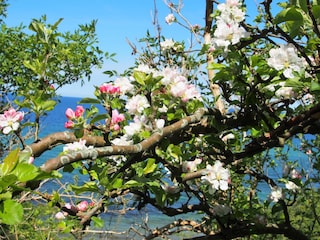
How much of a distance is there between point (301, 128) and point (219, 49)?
462 mm

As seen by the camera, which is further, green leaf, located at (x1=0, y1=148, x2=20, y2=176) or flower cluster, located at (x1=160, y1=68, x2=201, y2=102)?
flower cluster, located at (x1=160, y1=68, x2=201, y2=102)

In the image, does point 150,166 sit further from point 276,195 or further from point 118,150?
point 276,195

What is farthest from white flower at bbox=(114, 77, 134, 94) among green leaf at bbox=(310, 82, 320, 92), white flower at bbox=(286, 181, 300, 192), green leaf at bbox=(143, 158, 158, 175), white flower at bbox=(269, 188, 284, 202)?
white flower at bbox=(286, 181, 300, 192)

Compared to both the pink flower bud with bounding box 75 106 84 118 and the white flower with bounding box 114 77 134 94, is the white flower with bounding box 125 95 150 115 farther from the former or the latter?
the pink flower bud with bounding box 75 106 84 118

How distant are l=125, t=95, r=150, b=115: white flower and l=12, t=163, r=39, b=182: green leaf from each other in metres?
0.73

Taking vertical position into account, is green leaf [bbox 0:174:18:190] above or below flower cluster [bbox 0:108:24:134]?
below

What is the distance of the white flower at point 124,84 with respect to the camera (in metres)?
1.57

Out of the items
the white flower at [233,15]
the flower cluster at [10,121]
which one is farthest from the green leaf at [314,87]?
the flower cluster at [10,121]

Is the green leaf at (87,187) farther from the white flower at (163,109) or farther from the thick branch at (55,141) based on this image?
the white flower at (163,109)

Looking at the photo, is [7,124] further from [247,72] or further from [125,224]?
[125,224]

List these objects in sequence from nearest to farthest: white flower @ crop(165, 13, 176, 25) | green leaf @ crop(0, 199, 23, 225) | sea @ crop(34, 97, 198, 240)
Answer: green leaf @ crop(0, 199, 23, 225) < sea @ crop(34, 97, 198, 240) < white flower @ crop(165, 13, 176, 25)

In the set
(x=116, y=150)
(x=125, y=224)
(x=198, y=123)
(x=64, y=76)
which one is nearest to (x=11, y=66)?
(x=64, y=76)

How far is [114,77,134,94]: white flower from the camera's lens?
62.0 inches

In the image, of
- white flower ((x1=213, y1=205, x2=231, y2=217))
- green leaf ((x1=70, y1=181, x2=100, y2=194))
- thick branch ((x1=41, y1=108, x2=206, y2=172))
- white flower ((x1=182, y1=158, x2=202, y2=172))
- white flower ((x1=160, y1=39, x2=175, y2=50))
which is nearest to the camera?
thick branch ((x1=41, y1=108, x2=206, y2=172))
